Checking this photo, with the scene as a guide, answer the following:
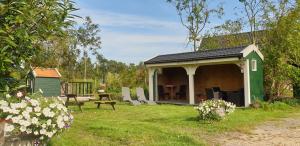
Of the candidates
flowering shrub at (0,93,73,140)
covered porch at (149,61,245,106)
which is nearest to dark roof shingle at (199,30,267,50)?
covered porch at (149,61,245,106)

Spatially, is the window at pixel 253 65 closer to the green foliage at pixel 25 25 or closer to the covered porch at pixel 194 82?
the covered porch at pixel 194 82

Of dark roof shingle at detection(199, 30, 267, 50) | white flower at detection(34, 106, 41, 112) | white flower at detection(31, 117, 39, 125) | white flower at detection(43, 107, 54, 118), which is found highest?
dark roof shingle at detection(199, 30, 267, 50)

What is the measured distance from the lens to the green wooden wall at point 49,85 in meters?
20.9

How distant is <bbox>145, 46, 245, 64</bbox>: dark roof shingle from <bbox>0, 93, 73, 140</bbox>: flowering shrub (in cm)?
1213

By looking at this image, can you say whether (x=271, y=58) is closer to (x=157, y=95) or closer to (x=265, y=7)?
(x=265, y=7)

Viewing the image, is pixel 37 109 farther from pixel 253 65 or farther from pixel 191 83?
pixel 191 83

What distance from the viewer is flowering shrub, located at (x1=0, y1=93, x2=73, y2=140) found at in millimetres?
4176

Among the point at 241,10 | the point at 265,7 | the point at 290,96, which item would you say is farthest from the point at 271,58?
the point at 241,10

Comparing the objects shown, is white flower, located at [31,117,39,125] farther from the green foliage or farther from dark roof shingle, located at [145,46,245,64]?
dark roof shingle, located at [145,46,245,64]

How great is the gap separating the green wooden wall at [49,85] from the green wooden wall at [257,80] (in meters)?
12.6

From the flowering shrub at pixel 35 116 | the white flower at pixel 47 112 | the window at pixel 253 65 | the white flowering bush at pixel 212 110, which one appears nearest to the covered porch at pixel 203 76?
the window at pixel 253 65

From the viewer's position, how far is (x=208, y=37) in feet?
88.9

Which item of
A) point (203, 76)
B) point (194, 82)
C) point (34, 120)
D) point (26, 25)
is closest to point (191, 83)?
point (203, 76)

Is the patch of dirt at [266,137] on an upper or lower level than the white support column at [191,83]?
lower
